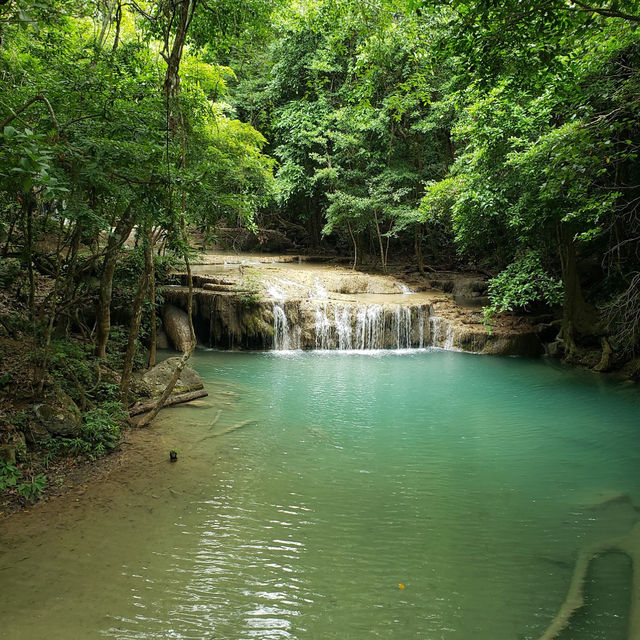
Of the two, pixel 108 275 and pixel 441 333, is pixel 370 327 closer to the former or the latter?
pixel 441 333

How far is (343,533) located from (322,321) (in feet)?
31.8

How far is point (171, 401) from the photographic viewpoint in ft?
25.1

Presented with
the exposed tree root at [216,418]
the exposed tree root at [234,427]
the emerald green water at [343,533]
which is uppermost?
the exposed tree root at [216,418]

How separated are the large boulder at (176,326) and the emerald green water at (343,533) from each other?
523 cm

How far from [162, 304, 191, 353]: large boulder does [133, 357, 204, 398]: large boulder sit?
4151mm

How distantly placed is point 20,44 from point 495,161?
8769mm

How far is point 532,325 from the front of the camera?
13.3 metres

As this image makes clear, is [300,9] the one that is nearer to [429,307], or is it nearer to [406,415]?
[429,307]

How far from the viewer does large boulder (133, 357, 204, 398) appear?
25.6 feet

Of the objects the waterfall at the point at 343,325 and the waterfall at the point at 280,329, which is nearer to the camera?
the waterfall at the point at 280,329

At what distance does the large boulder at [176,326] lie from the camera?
1276 centimetres

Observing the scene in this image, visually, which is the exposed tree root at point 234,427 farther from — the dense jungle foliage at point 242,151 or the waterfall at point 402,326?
the waterfall at point 402,326

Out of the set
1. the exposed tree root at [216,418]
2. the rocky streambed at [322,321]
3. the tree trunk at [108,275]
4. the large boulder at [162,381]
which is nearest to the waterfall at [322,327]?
the rocky streambed at [322,321]

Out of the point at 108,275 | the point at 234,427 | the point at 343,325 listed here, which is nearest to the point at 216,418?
the point at 234,427
